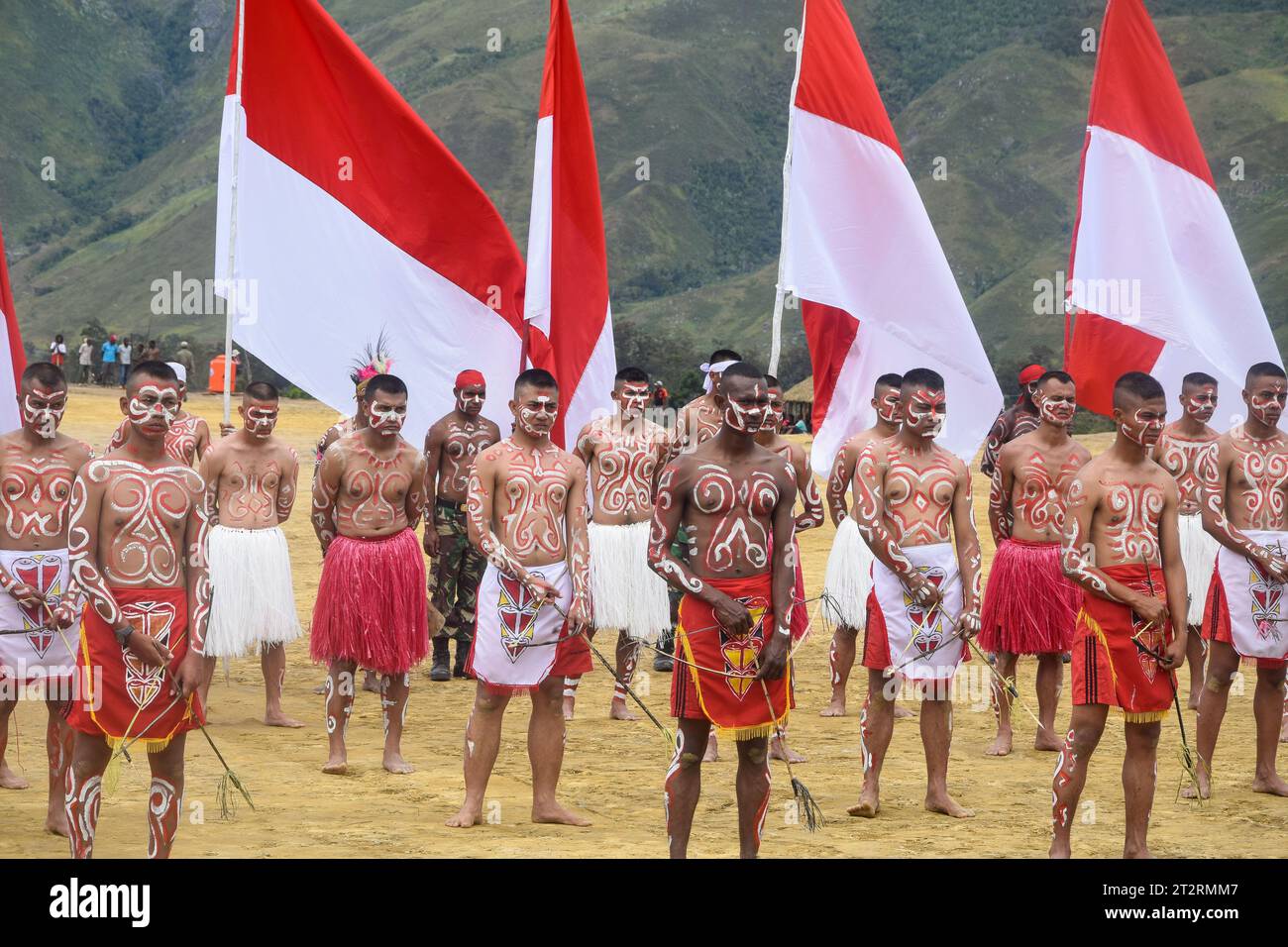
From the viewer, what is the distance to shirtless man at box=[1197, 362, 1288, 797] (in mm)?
9086

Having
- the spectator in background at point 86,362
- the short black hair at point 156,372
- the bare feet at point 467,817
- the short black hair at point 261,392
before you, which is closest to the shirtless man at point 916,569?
the bare feet at point 467,817

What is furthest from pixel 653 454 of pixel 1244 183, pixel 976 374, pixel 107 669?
pixel 1244 183

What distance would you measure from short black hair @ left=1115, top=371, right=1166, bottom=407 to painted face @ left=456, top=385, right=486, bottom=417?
Answer: 17.5 feet

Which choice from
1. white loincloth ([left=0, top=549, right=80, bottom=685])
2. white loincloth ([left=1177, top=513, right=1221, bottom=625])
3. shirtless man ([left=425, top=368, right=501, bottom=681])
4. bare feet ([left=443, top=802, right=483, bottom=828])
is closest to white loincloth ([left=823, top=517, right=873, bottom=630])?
white loincloth ([left=1177, top=513, right=1221, bottom=625])

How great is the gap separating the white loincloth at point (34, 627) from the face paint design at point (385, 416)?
2.02 metres

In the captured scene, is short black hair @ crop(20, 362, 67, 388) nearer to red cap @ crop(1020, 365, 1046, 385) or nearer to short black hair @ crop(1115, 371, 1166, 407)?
short black hair @ crop(1115, 371, 1166, 407)

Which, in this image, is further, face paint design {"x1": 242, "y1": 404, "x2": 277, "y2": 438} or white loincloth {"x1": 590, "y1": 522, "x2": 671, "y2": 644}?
white loincloth {"x1": 590, "y1": 522, "x2": 671, "y2": 644}

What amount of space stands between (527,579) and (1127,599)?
2950 millimetres

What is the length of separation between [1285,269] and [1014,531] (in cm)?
4748

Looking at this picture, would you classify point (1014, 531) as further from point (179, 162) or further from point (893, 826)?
point (179, 162)

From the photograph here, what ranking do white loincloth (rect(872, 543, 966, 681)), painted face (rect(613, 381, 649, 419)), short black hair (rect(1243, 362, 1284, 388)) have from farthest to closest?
painted face (rect(613, 381, 649, 419))
short black hair (rect(1243, 362, 1284, 388))
white loincloth (rect(872, 543, 966, 681))

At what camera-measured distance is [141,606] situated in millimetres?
6637

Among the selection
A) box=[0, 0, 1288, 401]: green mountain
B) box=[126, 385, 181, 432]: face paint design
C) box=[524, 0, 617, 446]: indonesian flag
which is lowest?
box=[126, 385, 181, 432]: face paint design

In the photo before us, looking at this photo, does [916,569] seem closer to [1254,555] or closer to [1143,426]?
[1143,426]
